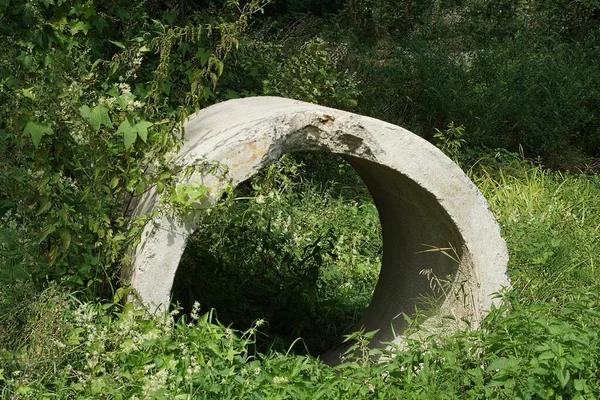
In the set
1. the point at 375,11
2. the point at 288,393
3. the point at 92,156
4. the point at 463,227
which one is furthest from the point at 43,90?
the point at 375,11

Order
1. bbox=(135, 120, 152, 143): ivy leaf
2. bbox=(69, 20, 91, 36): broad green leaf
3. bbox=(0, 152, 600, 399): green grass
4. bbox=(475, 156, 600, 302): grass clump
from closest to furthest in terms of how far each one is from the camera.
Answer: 1. bbox=(0, 152, 600, 399): green grass
2. bbox=(135, 120, 152, 143): ivy leaf
3. bbox=(69, 20, 91, 36): broad green leaf
4. bbox=(475, 156, 600, 302): grass clump

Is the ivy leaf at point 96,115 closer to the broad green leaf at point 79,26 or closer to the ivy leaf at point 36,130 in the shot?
the ivy leaf at point 36,130

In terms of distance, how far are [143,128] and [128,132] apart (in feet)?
0.22

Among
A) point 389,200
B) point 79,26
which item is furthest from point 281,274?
point 79,26

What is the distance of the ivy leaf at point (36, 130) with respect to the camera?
13.4ft

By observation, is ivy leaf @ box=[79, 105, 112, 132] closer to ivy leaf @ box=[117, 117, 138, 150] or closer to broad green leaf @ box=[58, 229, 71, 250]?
ivy leaf @ box=[117, 117, 138, 150]

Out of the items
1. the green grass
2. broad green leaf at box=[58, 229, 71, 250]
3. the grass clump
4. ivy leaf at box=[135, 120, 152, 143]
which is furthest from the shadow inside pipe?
the grass clump

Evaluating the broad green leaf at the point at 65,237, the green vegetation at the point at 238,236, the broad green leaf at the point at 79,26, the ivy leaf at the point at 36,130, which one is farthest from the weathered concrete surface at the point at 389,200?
the broad green leaf at the point at 79,26

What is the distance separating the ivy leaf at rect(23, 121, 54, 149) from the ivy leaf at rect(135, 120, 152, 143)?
0.37 metres

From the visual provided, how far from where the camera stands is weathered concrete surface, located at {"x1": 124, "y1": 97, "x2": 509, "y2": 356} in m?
4.04

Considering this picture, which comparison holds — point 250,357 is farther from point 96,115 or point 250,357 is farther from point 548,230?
point 548,230

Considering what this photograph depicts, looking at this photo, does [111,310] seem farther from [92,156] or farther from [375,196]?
[375,196]

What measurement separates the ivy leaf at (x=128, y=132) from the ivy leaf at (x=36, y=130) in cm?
31

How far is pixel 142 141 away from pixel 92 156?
251mm
